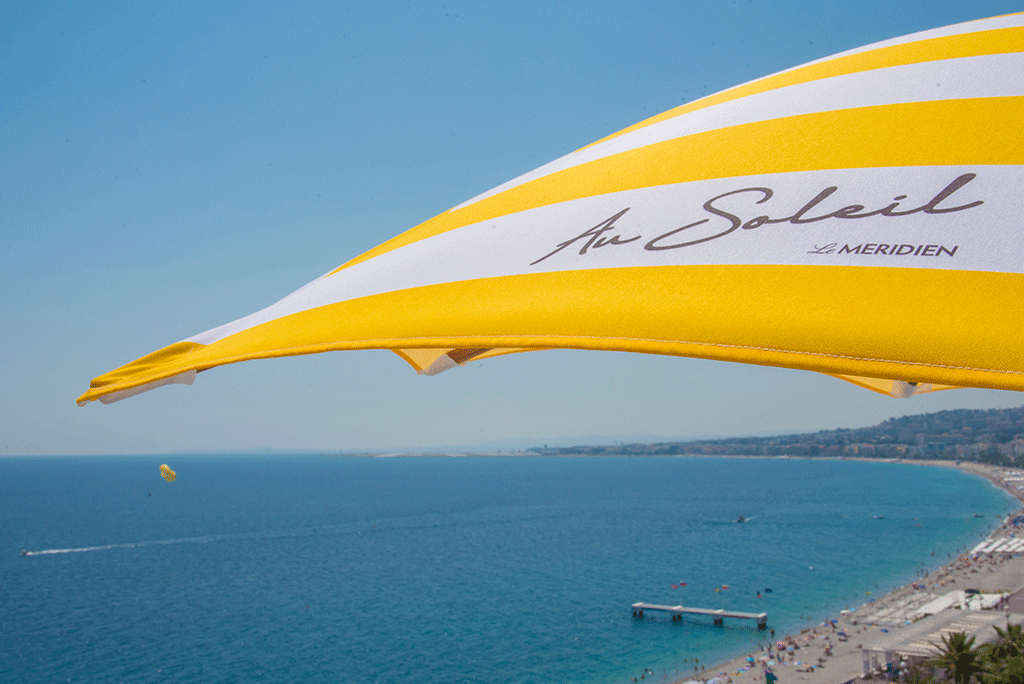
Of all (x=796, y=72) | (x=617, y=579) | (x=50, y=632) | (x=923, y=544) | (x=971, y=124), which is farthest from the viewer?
(x=923, y=544)

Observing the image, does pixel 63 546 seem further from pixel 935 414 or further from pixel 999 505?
pixel 935 414

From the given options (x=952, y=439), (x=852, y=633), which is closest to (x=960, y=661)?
(x=852, y=633)

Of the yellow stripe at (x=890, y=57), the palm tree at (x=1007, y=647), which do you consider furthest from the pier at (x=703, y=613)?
the yellow stripe at (x=890, y=57)

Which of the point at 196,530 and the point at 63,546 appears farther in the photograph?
the point at 196,530

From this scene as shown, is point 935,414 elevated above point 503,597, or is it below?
above

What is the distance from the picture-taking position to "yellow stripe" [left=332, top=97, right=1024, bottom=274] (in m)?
1.20

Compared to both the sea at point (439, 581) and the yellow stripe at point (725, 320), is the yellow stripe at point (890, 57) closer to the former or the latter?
the yellow stripe at point (725, 320)

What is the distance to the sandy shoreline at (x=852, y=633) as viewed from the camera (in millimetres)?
22469

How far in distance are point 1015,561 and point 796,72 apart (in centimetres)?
4549

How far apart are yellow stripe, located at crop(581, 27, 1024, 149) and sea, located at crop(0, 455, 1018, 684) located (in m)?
25.7

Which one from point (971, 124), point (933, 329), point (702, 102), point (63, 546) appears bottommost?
point (63, 546)

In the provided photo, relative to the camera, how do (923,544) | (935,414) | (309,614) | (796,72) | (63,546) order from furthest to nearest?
(935,414) → (63,546) → (923,544) → (309,614) → (796,72)

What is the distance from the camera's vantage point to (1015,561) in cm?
3606

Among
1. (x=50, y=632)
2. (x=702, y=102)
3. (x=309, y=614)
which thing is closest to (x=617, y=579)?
(x=309, y=614)
